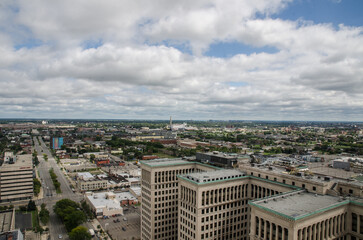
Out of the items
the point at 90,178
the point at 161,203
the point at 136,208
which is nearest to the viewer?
the point at 161,203

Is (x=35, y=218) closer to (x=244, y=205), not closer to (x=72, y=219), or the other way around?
(x=72, y=219)

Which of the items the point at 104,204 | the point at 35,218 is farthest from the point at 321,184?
the point at 35,218

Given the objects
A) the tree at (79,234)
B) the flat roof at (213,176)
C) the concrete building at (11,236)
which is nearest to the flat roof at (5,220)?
the concrete building at (11,236)

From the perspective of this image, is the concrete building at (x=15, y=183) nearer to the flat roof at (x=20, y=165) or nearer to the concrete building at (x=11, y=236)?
the flat roof at (x=20, y=165)

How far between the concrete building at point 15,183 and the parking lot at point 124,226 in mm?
62488

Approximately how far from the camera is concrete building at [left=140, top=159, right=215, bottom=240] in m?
95.4

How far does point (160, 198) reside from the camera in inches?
3792

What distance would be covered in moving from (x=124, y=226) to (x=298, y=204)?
90155mm

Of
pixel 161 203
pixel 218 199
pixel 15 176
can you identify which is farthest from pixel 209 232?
pixel 15 176

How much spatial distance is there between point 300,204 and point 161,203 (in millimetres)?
49753

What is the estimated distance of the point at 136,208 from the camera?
15350cm

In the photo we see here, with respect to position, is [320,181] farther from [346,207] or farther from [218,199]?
[218,199]

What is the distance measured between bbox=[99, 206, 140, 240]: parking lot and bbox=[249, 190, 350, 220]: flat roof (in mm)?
71055

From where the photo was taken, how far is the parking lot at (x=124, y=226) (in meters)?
117
